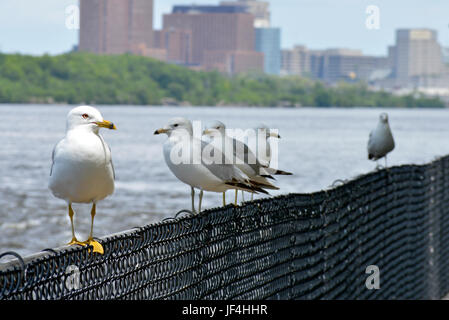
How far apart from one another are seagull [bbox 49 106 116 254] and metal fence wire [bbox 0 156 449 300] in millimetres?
374

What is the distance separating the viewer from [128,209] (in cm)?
2953

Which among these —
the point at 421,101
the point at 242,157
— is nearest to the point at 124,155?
the point at 242,157

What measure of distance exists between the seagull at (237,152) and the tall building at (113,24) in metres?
106

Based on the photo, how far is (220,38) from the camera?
18400cm

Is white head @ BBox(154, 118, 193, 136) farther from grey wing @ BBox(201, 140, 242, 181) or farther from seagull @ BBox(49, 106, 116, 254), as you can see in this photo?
seagull @ BBox(49, 106, 116, 254)

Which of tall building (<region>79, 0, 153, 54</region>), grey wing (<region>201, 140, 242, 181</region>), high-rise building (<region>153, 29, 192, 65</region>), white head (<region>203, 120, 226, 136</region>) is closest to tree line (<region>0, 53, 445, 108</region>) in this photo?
tall building (<region>79, 0, 153, 54</region>)

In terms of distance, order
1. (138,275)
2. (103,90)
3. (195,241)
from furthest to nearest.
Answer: (103,90)
(195,241)
(138,275)

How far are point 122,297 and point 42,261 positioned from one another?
601 mm

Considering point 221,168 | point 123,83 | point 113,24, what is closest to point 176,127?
point 221,168

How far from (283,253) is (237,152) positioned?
0.77 meters

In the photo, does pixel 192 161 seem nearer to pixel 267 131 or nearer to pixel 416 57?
pixel 267 131

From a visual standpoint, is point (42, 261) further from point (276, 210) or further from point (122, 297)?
point (276, 210)

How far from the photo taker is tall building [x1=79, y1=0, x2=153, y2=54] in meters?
112

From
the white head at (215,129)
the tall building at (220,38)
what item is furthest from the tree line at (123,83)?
the white head at (215,129)
